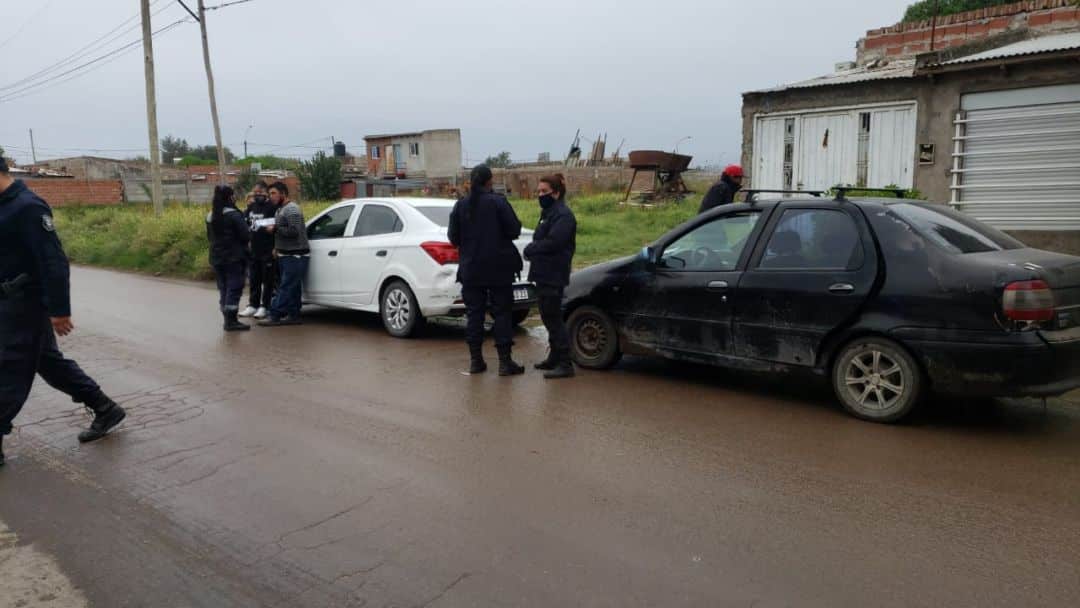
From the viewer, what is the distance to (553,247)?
6.55 meters

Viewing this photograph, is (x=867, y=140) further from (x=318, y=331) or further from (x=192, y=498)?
(x=192, y=498)

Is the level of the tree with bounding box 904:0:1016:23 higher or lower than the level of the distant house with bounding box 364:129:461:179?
higher

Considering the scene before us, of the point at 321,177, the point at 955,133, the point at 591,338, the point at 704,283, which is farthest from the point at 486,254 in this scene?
the point at 321,177

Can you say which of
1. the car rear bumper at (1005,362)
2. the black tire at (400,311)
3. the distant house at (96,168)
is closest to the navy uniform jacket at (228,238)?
the black tire at (400,311)

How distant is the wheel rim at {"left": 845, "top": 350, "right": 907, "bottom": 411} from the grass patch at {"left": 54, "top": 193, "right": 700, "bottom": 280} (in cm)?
862

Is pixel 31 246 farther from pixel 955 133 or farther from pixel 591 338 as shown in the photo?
pixel 955 133

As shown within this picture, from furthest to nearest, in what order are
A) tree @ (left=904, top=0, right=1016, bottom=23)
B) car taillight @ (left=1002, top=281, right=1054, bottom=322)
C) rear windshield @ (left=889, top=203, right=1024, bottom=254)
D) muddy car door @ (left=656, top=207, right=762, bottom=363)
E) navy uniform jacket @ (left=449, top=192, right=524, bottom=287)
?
tree @ (left=904, top=0, right=1016, bottom=23) < navy uniform jacket @ (left=449, top=192, right=524, bottom=287) < muddy car door @ (left=656, top=207, right=762, bottom=363) < rear windshield @ (left=889, top=203, right=1024, bottom=254) < car taillight @ (left=1002, top=281, right=1054, bottom=322)

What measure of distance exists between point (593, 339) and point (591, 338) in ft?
0.09

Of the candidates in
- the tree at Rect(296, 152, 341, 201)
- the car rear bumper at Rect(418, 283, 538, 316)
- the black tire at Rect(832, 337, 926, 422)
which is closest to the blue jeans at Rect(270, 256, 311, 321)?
the car rear bumper at Rect(418, 283, 538, 316)

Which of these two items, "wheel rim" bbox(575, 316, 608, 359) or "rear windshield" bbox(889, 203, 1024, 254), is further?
"wheel rim" bbox(575, 316, 608, 359)

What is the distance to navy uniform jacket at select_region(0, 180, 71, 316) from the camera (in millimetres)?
4824

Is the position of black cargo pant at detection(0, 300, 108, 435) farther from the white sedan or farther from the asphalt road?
the white sedan

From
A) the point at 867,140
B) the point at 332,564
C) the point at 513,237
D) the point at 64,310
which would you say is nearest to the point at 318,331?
the point at 513,237

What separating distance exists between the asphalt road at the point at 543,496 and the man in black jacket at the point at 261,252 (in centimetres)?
359
